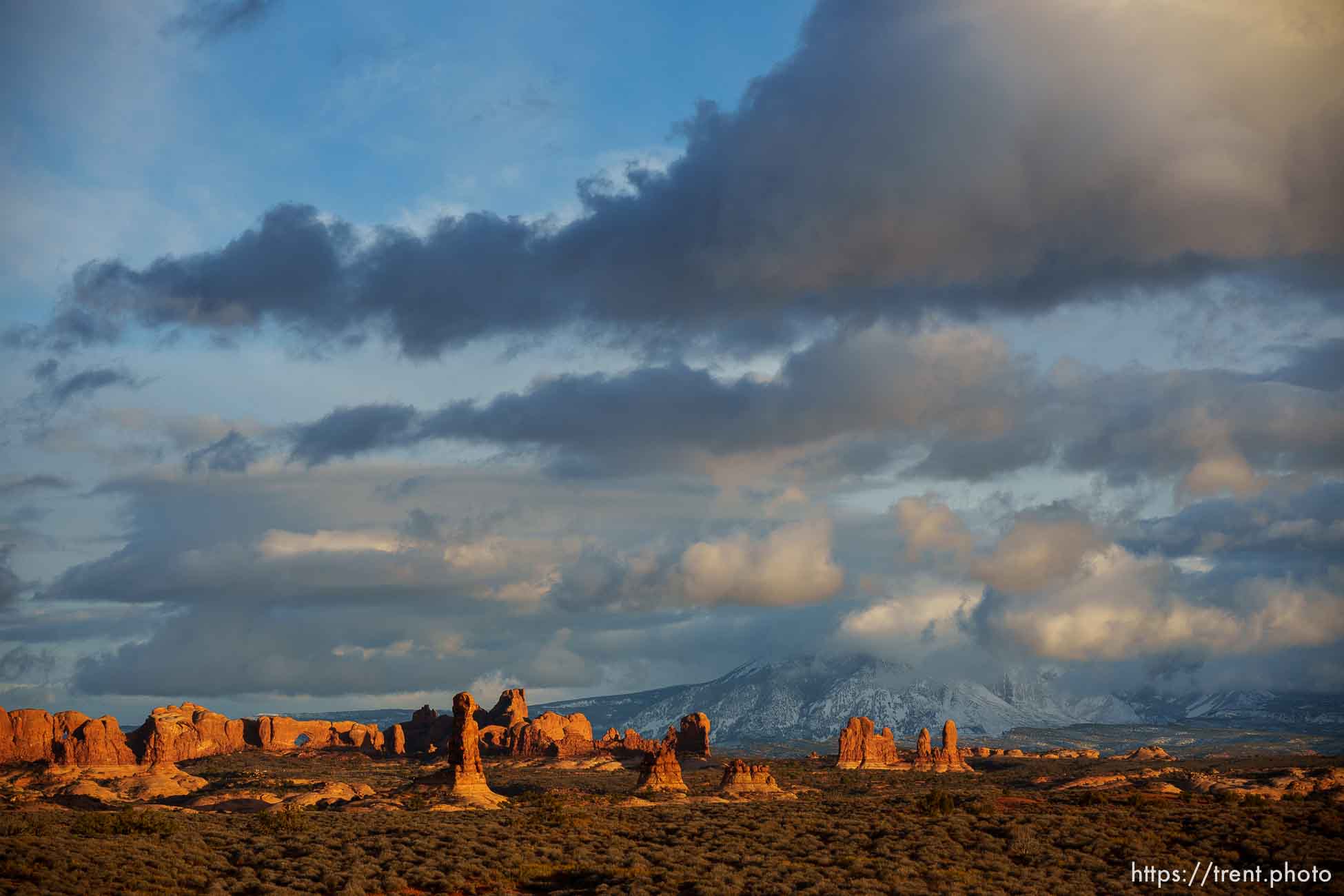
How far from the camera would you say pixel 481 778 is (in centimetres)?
13038

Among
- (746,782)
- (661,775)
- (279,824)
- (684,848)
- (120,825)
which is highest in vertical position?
(120,825)

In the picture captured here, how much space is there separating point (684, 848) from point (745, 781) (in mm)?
79248

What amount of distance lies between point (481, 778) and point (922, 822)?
212 feet

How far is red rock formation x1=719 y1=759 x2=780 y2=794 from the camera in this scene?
143750 mm

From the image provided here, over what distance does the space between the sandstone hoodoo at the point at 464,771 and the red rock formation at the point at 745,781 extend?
98.7 feet

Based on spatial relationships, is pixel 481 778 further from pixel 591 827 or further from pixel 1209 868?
pixel 1209 868

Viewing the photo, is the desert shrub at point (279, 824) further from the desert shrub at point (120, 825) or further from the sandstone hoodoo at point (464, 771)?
the sandstone hoodoo at point (464, 771)

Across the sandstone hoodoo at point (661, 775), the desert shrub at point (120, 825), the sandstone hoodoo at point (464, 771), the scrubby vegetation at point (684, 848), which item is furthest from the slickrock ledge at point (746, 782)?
the desert shrub at point (120, 825)

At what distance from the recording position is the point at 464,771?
5044 inches

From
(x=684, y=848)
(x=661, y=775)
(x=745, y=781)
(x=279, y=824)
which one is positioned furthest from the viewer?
(x=661, y=775)

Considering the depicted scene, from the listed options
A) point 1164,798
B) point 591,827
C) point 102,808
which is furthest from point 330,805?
point 1164,798

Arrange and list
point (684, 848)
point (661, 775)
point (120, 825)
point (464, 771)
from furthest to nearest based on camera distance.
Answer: point (661, 775) < point (464, 771) < point (120, 825) < point (684, 848)

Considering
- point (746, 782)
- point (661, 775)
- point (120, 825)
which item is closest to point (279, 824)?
point (120, 825)

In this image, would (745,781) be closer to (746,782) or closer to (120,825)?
(746,782)
